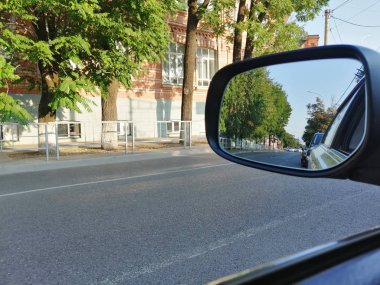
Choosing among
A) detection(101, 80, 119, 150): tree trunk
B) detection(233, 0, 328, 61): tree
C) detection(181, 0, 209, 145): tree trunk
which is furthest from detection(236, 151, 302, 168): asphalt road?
detection(181, 0, 209, 145): tree trunk

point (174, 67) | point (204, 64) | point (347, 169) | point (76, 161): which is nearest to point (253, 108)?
point (347, 169)

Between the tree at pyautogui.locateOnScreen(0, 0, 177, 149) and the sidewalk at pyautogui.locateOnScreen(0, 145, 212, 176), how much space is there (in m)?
1.67

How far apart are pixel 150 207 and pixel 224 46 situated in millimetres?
22973

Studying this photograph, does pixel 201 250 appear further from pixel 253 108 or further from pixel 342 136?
pixel 342 136

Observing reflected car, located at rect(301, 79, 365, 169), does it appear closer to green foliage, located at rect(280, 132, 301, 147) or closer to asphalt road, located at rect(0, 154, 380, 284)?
green foliage, located at rect(280, 132, 301, 147)

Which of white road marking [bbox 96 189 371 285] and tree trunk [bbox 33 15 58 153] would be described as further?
tree trunk [bbox 33 15 58 153]

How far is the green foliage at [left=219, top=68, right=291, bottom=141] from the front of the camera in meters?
1.89

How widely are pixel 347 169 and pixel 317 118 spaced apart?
0.35 meters

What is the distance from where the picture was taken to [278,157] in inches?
75.0

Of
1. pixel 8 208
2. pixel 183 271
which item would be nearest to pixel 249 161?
pixel 183 271

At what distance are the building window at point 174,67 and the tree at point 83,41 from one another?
10.4 metres

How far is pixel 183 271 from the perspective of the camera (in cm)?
372

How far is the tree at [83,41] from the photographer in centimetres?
1123

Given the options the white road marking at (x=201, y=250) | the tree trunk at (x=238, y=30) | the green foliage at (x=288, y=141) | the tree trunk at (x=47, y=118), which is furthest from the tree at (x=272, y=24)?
the green foliage at (x=288, y=141)
